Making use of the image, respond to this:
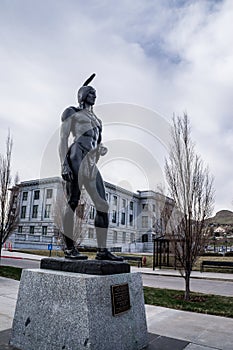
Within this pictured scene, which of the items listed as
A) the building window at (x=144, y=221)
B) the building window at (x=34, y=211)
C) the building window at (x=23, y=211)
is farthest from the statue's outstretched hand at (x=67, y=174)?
the building window at (x=144, y=221)

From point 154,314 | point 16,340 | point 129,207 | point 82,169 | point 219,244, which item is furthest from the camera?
point 129,207

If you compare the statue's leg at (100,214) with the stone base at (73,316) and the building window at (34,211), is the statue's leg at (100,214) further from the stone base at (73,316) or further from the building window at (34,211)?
the building window at (34,211)

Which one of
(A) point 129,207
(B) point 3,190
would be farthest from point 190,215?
(A) point 129,207

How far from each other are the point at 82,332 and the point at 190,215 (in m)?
6.15

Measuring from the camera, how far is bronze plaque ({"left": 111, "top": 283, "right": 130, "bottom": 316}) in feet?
12.3

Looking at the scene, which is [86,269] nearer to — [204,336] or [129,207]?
[204,336]

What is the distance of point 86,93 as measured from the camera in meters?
4.87

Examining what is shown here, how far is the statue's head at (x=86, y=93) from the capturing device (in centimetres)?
487

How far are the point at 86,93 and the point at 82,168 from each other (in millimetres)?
1278

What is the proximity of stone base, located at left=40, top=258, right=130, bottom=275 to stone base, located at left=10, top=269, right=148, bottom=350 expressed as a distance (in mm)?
100

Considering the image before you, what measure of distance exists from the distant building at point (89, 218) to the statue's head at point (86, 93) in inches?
1356

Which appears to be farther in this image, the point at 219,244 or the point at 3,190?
the point at 219,244

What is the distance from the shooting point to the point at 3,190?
44.7 feet

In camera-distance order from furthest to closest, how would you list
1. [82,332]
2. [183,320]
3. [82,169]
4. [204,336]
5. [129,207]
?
[129,207] → [183,320] → [204,336] → [82,169] → [82,332]
